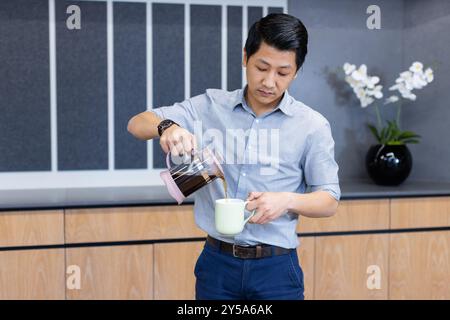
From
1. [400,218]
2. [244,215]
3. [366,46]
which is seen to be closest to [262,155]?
[244,215]

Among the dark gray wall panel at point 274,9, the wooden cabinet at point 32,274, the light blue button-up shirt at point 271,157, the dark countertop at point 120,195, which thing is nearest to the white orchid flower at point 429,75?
the dark countertop at point 120,195

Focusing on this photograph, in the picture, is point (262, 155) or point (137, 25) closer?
point (262, 155)

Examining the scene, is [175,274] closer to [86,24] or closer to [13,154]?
[13,154]

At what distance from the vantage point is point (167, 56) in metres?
3.01

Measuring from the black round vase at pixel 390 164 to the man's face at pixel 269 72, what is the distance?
1.67m

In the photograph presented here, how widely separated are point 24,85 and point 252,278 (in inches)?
70.6

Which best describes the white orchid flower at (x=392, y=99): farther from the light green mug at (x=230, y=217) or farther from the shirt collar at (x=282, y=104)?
the light green mug at (x=230, y=217)

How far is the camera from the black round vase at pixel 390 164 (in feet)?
9.95

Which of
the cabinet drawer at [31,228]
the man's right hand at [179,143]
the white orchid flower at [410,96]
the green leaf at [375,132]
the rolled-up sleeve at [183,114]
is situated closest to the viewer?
the man's right hand at [179,143]

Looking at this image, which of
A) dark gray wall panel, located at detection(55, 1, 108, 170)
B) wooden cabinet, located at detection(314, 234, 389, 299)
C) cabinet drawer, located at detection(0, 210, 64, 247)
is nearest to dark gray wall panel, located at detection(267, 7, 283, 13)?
dark gray wall panel, located at detection(55, 1, 108, 170)

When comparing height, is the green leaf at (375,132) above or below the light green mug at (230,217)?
above

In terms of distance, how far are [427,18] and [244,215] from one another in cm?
219

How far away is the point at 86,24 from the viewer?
2.90m

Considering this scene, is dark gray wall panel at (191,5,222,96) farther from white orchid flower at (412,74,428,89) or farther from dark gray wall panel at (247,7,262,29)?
white orchid flower at (412,74,428,89)
